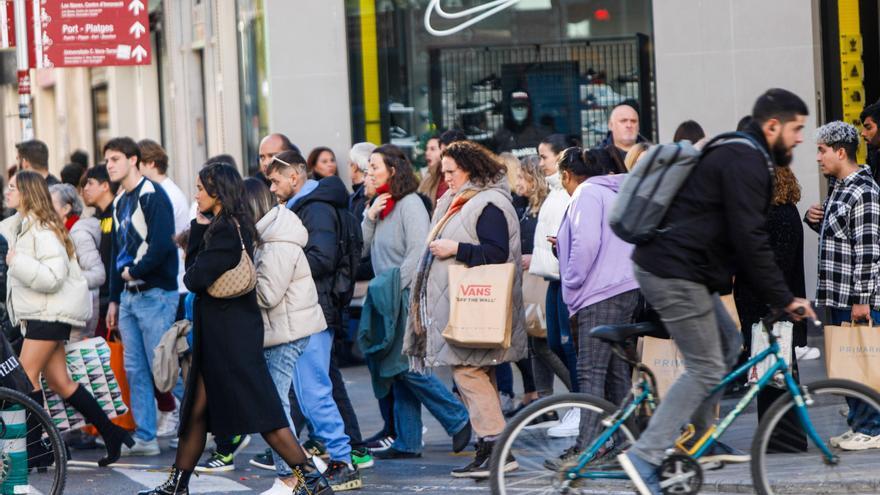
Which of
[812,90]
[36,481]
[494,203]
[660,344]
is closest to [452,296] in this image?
[494,203]

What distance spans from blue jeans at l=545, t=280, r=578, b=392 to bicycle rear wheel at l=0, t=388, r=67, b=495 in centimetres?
348

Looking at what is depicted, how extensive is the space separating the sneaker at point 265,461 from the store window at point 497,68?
5707 millimetres

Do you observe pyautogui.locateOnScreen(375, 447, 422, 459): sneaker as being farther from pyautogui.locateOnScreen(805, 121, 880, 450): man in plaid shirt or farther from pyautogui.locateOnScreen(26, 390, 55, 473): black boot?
pyautogui.locateOnScreen(805, 121, 880, 450): man in plaid shirt

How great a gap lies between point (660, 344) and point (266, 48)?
750 cm

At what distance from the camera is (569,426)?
655cm

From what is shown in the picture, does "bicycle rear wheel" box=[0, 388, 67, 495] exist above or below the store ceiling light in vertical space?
below

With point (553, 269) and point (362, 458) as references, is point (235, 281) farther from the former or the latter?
point (553, 269)

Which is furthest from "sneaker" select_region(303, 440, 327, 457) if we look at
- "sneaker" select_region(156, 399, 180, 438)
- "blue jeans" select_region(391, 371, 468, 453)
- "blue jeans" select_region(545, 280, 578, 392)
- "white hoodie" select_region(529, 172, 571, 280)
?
"sneaker" select_region(156, 399, 180, 438)

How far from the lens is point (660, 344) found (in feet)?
28.4

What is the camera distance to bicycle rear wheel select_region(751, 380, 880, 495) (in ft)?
20.9

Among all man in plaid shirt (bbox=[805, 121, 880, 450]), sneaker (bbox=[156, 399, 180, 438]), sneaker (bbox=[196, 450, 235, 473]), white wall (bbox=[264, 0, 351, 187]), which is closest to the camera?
man in plaid shirt (bbox=[805, 121, 880, 450])

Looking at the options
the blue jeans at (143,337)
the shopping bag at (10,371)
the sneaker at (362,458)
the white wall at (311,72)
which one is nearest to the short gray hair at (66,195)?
the blue jeans at (143,337)

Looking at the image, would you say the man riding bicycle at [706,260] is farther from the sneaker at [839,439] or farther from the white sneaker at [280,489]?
the white sneaker at [280,489]

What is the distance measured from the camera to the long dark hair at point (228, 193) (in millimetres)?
7773
